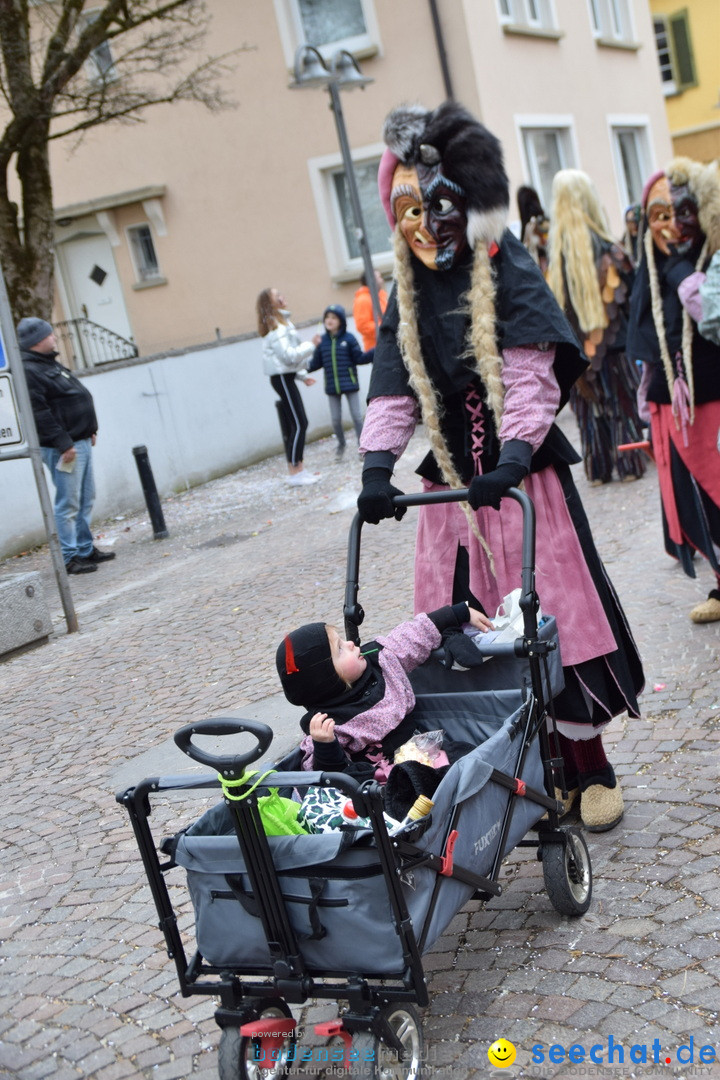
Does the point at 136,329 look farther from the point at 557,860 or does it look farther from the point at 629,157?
the point at 557,860

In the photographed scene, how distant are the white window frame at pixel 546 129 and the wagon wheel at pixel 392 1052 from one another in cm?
1790

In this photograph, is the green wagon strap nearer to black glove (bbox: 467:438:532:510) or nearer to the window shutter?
black glove (bbox: 467:438:532:510)

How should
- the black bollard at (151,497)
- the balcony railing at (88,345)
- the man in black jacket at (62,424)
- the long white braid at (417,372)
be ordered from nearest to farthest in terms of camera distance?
the long white braid at (417,372)
the man in black jacket at (62,424)
the black bollard at (151,497)
the balcony railing at (88,345)

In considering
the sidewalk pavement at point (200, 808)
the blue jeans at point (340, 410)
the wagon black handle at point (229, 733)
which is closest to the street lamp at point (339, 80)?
the blue jeans at point (340, 410)

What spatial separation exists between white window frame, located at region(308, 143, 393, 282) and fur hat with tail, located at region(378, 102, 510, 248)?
1523cm

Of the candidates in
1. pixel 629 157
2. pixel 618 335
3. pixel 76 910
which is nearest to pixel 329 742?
pixel 76 910

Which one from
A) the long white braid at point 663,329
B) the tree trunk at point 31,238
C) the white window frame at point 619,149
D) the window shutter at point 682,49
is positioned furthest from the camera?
the window shutter at point 682,49

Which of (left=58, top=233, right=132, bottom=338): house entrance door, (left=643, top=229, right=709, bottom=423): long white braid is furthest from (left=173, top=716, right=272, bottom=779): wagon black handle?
(left=58, top=233, right=132, bottom=338): house entrance door

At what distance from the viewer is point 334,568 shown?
29.4ft

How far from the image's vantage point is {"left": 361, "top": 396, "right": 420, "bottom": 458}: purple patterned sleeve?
3.85 m

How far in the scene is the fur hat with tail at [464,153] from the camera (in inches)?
144

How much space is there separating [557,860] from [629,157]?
882 inches

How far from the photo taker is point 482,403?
3.85m

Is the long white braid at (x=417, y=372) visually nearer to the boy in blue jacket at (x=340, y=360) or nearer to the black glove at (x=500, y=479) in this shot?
the black glove at (x=500, y=479)
